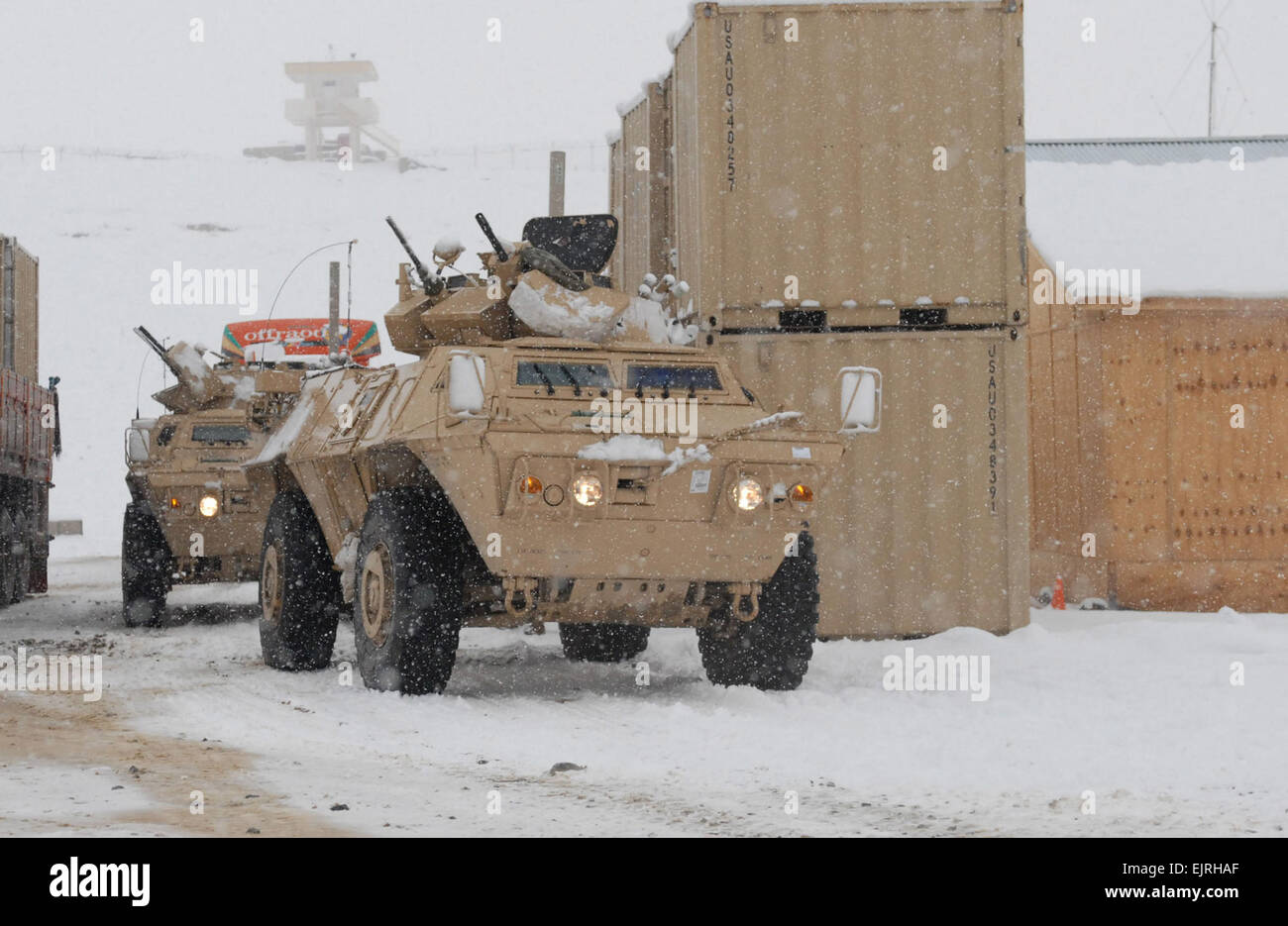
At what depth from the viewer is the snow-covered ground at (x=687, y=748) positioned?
18.1 feet

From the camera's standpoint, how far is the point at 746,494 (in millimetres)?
8406

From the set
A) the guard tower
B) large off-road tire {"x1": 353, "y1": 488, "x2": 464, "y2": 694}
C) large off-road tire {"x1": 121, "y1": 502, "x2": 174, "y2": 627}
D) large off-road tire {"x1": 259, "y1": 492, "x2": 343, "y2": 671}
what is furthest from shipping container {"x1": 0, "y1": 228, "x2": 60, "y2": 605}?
the guard tower

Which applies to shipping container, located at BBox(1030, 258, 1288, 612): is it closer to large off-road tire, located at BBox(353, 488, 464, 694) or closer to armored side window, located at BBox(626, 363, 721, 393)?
armored side window, located at BBox(626, 363, 721, 393)

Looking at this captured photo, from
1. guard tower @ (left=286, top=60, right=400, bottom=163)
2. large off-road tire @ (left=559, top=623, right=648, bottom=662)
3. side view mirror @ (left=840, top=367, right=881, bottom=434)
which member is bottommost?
large off-road tire @ (left=559, top=623, right=648, bottom=662)

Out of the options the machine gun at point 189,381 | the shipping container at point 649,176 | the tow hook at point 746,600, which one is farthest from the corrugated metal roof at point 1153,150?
the tow hook at point 746,600

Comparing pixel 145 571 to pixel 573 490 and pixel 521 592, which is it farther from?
pixel 573 490

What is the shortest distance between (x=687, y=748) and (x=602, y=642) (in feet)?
13.2

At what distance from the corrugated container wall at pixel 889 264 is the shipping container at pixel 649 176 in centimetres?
139

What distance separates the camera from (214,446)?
50.7 feet

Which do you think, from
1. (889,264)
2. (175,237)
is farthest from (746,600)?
(175,237)

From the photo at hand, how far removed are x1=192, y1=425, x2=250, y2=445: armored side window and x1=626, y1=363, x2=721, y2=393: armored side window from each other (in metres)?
7.44

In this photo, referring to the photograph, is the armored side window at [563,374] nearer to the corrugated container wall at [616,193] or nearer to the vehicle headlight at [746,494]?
the vehicle headlight at [746,494]

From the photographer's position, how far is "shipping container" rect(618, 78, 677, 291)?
13.0 m

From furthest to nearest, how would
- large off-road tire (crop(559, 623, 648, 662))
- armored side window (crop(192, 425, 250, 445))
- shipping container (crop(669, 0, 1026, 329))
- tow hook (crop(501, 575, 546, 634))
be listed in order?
armored side window (crop(192, 425, 250, 445)), shipping container (crop(669, 0, 1026, 329)), large off-road tire (crop(559, 623, 648, 662)), tow hook (crop(501, 575, 546, 634))
